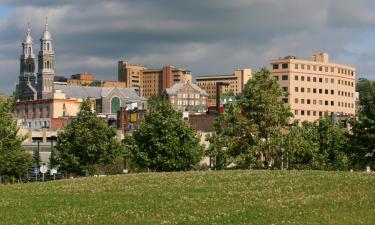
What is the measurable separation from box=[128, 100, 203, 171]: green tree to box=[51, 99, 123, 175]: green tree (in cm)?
247

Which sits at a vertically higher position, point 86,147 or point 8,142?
point 8,142

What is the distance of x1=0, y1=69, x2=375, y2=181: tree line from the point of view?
61500 millimetres

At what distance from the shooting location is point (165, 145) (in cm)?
6538

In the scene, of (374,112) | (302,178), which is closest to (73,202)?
(302,178)

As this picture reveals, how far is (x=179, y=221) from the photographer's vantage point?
22.5 metres

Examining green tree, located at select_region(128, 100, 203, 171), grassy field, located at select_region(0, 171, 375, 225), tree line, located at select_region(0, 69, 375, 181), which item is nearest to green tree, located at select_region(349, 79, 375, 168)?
tree line, located at select_region(0, 69, 375, 181)

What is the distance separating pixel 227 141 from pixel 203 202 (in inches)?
1397

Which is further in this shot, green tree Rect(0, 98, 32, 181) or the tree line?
green tree Rect(0, 98, 32, 181)

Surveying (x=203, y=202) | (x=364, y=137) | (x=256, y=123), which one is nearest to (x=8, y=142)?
(x=256, y=123)

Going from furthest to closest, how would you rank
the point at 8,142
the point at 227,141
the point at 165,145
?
the point at 165,145 < the point at 8,142 < the point at 227,141

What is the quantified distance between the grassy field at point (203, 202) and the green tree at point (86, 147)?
98.0 ft

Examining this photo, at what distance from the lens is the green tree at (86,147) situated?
6656 centimetres

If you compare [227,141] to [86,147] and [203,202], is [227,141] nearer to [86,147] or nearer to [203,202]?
[86,147]

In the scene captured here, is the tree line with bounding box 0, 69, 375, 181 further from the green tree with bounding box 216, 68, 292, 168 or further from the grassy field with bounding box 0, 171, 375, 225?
the grassy field with bounding box 0, 171, 375, 225
